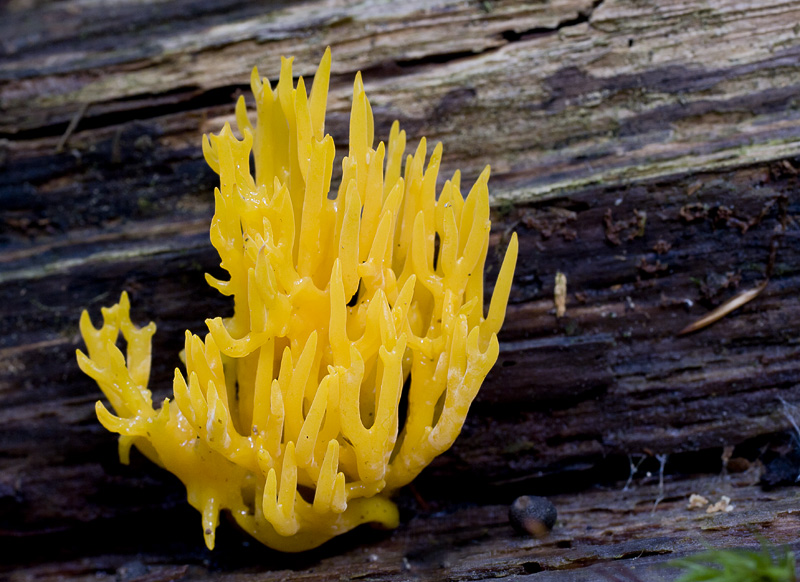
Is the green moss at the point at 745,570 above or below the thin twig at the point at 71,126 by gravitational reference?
below

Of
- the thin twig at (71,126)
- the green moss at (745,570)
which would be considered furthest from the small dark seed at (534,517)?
the thin twig at (71,126)

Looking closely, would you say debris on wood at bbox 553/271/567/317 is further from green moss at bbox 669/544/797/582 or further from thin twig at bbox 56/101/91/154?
thin twig at bbox 56/101/91/154

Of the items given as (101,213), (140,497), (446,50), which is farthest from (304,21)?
(140,497)

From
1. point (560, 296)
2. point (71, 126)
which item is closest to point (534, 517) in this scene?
point (560, 296)

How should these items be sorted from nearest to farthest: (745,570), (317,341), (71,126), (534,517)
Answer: (745,570), (317,341), (534,517), (71,126)

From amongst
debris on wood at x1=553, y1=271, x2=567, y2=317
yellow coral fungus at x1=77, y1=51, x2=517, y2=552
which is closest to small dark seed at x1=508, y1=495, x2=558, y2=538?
yellow coral fungus at x1=77, y1=51, x2=517, y2=552

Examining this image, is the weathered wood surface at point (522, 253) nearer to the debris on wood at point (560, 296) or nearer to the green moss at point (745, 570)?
the debris on wood at point (560, 296)

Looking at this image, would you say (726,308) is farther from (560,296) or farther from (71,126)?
(71,126)
